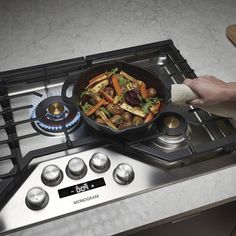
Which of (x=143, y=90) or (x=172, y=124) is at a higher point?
(x=143, y=90)

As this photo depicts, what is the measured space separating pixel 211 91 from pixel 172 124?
0.40ft

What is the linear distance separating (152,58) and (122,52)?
4.1 inches

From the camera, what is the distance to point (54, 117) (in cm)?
80

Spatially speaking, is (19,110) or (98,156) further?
(19,110)

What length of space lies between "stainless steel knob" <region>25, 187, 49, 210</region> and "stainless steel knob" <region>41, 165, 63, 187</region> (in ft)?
0.08

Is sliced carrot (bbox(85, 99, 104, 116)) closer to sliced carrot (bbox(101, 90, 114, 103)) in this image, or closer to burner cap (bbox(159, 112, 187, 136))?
sliced carrot (bbox(101, 90, 114, 103))

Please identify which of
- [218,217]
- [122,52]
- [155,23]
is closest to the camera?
[218,217]

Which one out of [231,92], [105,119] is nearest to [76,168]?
[105,119]

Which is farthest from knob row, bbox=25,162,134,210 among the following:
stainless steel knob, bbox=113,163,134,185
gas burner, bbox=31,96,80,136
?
gas burner, bbox=31,96,80,136

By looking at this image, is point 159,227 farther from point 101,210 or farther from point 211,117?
point 211,117

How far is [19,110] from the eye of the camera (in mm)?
845

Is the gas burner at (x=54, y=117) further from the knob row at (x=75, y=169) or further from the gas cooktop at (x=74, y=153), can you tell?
the knob row at (x=75, y=169)

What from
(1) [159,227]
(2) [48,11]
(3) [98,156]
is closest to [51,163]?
(3) [98,156]

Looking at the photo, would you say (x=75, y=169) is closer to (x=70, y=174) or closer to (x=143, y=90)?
(x=70, y=174)
